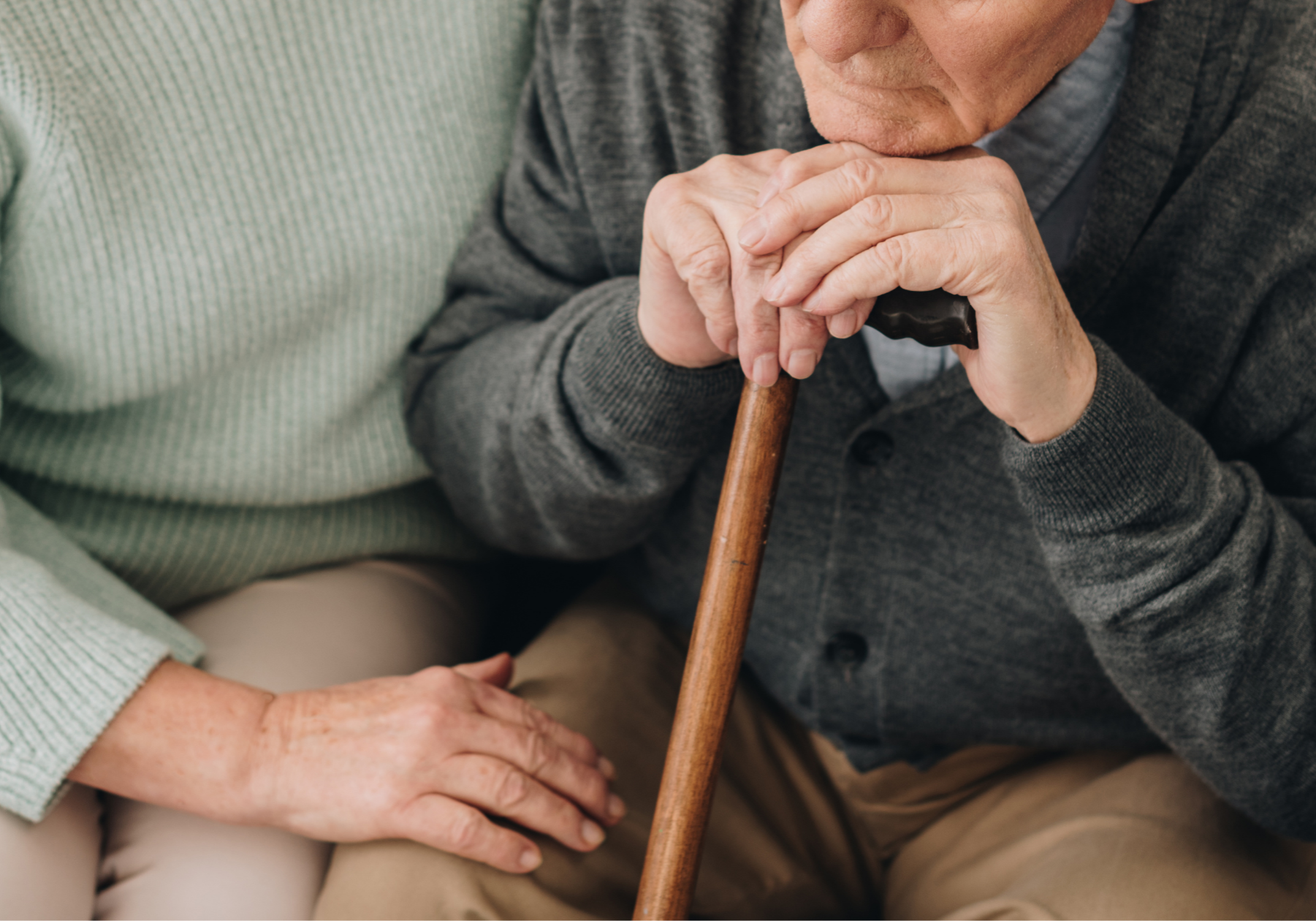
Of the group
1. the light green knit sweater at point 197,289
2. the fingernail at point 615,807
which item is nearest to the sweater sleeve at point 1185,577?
the fingernail at point 615,807

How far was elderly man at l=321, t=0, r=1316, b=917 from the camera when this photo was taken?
0.61 m

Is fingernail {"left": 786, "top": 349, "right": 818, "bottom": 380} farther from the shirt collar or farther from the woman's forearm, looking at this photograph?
the woman's forearm

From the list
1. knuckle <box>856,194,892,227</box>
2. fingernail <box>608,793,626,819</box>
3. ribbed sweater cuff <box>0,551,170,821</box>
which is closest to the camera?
knuckle <box>856,194,892,227</box>

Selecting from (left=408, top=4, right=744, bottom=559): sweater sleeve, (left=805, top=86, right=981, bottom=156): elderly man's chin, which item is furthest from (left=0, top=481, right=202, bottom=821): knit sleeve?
(left=805, top=86, right=981, bottom=156): elderly man's chin

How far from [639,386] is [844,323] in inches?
8.4

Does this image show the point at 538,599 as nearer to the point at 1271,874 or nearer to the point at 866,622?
the point at 866,622

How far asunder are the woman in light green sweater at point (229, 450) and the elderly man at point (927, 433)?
0.21 feet

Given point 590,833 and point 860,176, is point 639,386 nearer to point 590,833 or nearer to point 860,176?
point 860,176

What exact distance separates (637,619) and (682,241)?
543 mm

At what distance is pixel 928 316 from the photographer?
0.59m

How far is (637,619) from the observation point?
106 cm

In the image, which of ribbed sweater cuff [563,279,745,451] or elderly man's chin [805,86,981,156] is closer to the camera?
elderly man's chin [805,86,981,156]

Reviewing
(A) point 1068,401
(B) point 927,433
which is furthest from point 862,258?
(B) point 927,433

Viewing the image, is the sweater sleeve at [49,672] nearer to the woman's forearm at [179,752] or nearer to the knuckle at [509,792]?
the woman's forearm at [179,752]
